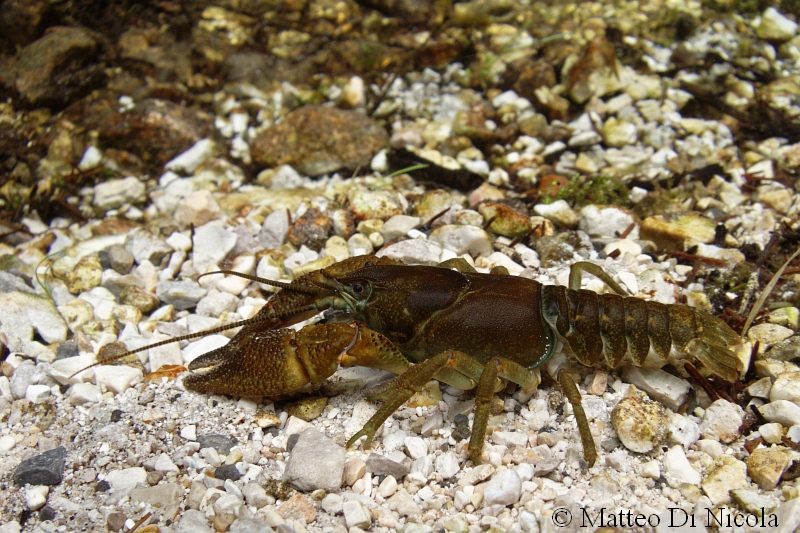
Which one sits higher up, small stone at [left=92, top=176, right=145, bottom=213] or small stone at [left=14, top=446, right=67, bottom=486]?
small stone at [left=92, top=176, right=145, bottom=213]

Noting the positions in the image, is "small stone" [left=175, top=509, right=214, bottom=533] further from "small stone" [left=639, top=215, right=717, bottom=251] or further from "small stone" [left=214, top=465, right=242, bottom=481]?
"small stone" [left=639, top=215, right=717, bottom=251]

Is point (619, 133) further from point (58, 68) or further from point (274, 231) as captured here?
point (58, 68)

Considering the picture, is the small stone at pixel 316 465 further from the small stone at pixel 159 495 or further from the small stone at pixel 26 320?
the small stone at pixel 26 320

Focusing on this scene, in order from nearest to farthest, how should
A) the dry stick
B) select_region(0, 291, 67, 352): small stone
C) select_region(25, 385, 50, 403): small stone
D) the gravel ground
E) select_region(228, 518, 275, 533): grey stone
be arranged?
select_region(228, 518, 275, 533): grey stone
the gravel ground
select_region(25, 385, 50, 403): small stone
the dry stick
select_region(0, 291, 67, 352): small stone

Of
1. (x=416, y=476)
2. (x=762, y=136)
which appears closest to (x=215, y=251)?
(x=416, y=476)

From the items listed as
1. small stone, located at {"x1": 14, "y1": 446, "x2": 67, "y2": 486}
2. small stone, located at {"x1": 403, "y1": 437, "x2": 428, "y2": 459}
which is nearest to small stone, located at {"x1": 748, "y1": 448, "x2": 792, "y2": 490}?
small stone, located at {"x1": 403, "y1": 437, "x2": 428, "y2": 459}

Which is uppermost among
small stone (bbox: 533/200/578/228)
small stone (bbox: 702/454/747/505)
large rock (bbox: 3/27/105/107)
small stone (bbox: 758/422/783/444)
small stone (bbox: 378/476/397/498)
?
large rock (bbox: 3/27/105/107)

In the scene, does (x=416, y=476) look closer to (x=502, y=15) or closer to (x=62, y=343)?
(x=62, y=343)

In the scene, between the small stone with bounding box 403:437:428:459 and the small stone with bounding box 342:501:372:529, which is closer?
the small stone with bounding box 342:501:372:529
